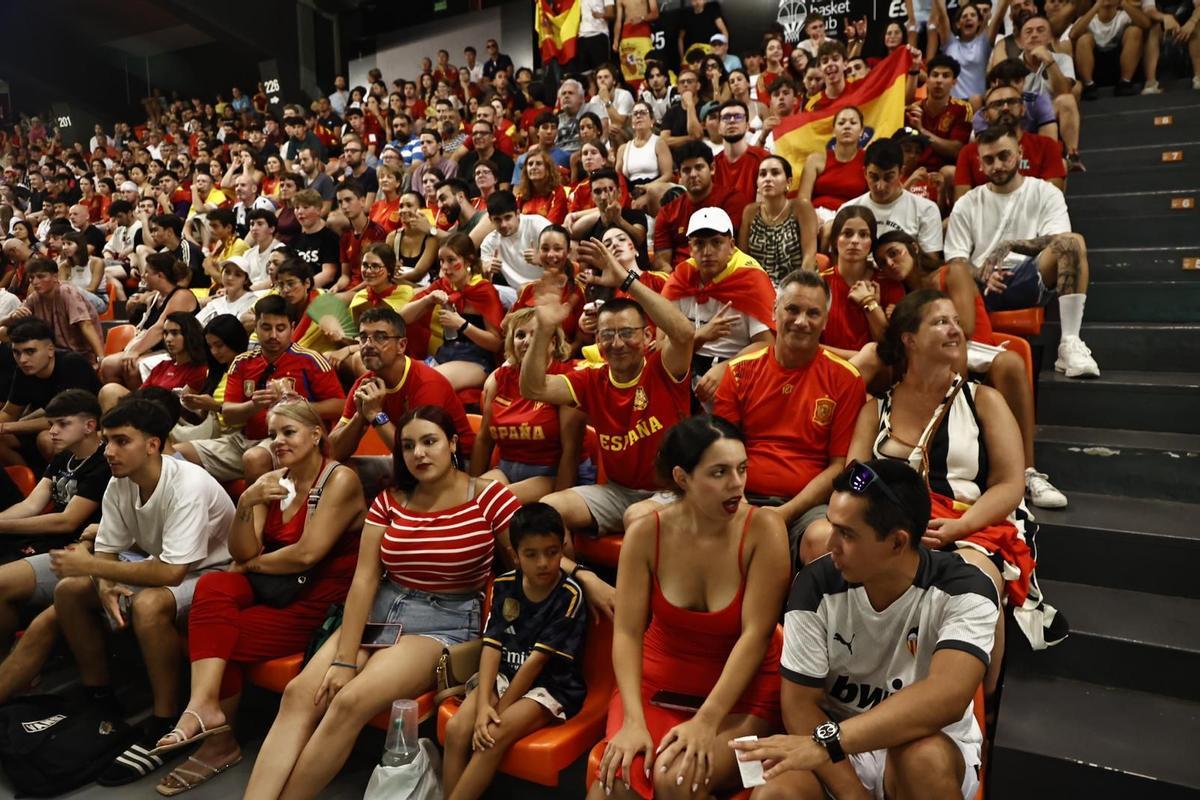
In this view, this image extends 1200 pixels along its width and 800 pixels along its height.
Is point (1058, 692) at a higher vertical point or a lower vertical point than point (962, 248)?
lower

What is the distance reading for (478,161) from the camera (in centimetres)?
709

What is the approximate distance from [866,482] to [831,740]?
55cm

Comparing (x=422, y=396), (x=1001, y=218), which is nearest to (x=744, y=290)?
(x=1001, y=218)

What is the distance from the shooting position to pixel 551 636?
2332mm

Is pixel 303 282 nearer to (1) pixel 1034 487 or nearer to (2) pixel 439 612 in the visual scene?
(2) pixel 439 612

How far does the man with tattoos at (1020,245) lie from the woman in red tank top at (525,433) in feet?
6.14

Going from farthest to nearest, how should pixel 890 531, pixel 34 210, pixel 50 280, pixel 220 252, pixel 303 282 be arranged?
pixel 34 210 → pixel 220 252 → pixel 50 280 → pixel 303 282 → pixel 890 531

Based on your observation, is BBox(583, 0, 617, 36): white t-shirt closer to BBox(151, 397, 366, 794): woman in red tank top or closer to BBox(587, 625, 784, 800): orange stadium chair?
BBox(151, 397, 366, 794): woman in red tank top

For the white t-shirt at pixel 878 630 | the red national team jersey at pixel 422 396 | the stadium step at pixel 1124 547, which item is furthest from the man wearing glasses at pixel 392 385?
the stadium step at pixel 1124 547

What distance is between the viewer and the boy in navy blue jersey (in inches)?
88.2

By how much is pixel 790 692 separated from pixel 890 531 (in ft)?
1.49

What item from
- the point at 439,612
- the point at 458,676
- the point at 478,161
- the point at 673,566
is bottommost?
the point at 458,676

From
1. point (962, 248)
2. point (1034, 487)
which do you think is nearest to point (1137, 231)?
point (962, 248)

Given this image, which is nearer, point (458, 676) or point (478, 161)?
point (458, 676)
